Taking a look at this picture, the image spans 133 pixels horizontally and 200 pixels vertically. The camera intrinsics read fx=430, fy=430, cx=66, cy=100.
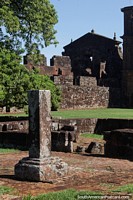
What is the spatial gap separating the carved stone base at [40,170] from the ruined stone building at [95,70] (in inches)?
1066

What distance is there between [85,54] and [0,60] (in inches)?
1744

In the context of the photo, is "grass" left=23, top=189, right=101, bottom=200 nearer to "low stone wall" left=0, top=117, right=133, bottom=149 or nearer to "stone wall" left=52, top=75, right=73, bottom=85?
"low stone wall" left=0, top=117, right=133, bottom=149

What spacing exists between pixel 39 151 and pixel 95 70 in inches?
1836

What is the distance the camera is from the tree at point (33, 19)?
20906 millimetres

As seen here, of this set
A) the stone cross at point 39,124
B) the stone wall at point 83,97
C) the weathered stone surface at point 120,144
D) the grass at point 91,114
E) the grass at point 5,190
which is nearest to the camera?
the grass at point 5,190

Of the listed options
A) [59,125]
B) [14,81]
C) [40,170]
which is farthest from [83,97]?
[40,170]

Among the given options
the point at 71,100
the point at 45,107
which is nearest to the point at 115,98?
the point at 71,100

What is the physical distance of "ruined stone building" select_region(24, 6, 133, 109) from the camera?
130 feet

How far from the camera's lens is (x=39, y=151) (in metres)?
9.14

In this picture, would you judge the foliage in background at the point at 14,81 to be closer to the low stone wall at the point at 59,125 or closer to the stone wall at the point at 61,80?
the low stone wall at the point at 59,125

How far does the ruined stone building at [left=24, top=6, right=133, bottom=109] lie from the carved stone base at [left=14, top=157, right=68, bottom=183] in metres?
27.1

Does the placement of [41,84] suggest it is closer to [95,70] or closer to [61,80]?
[61,80]

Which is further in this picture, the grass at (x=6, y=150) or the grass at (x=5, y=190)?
the grass at (x=6, y=150)

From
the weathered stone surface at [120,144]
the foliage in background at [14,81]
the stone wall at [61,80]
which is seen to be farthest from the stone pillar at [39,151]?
the stone wall at [61,80]
